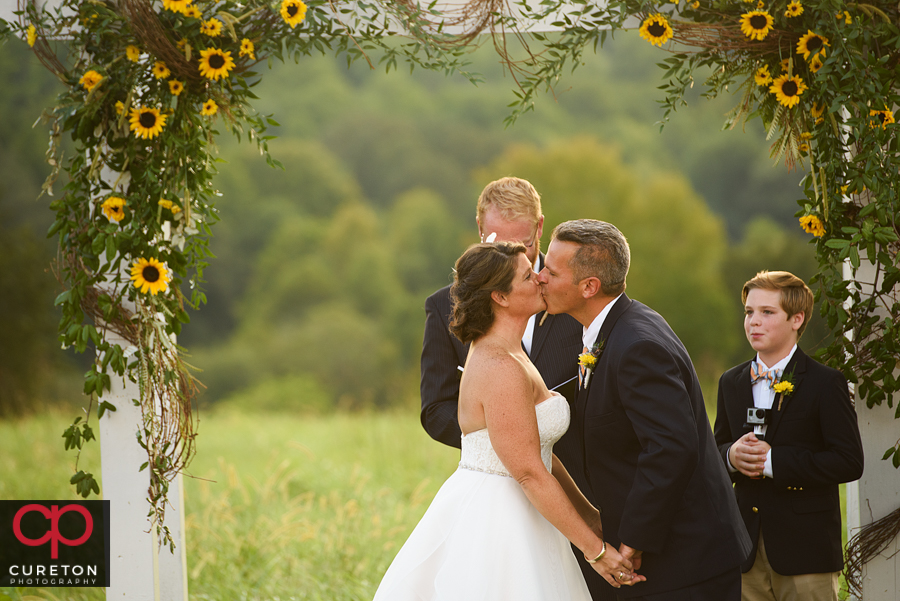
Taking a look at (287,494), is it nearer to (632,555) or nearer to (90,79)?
(90,79)

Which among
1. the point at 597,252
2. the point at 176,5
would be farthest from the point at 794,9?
the point at 176,5

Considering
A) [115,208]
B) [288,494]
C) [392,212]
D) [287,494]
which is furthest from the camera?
[392,212]

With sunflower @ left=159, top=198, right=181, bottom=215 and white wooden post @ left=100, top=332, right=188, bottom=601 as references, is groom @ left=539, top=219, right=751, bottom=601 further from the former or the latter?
white wooden post @ left=100, top=332, right=188, bottom=601

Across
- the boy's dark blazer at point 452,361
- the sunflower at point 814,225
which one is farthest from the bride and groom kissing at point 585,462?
the sunflower at point 814,225

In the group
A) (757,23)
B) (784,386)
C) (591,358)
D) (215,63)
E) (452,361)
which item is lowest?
(784,386)

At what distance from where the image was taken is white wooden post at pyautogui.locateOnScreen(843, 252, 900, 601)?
2895 millimetres

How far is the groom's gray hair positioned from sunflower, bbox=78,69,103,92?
6.31 feet

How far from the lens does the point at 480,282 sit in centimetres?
223

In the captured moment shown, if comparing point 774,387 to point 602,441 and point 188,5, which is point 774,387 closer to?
point 602,441

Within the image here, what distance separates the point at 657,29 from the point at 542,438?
66.3 inches

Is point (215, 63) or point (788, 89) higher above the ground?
point (215, 63)

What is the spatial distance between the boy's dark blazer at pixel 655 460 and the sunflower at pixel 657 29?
3.83ft

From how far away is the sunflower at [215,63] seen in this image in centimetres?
269

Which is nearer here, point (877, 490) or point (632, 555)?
point (632, 555)
